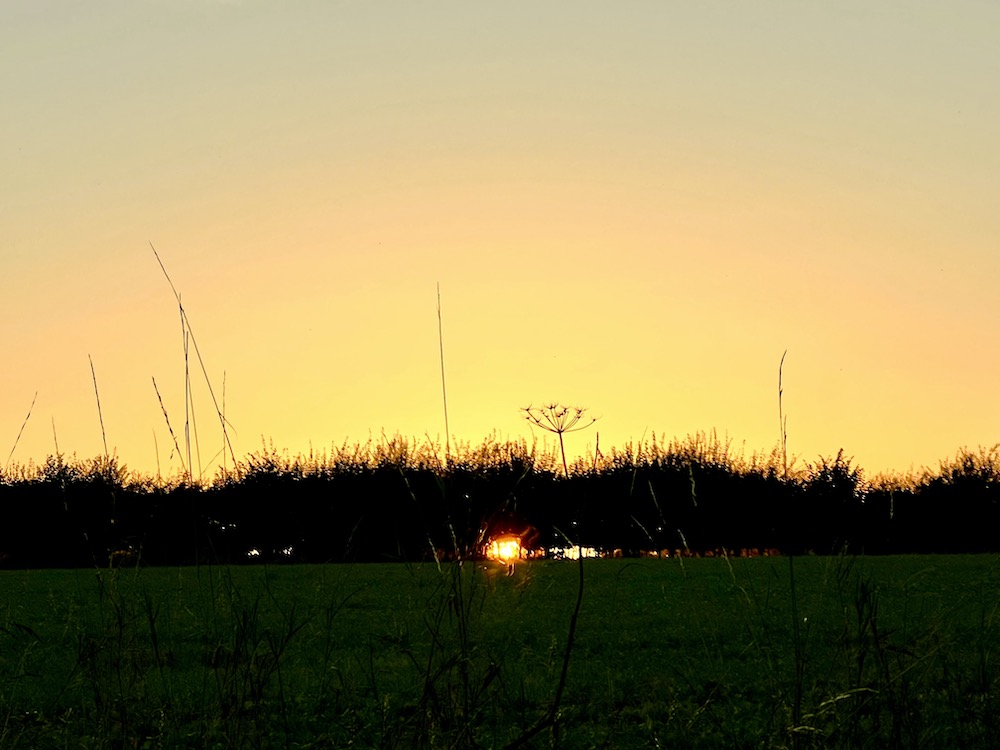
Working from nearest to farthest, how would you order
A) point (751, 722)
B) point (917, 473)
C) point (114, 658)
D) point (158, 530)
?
point (114, 658) → point (751, 722) → point (158, 530) → point (917, 473)

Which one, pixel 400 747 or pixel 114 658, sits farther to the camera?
pixel 114 658

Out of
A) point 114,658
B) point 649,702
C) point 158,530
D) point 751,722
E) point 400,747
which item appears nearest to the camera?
point 400,747

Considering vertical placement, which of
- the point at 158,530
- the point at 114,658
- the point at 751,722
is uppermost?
the point at 158,530

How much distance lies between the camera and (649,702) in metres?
6.32

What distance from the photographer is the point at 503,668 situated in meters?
5.54

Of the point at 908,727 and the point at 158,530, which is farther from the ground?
the point at 158,530

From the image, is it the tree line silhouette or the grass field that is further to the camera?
the tree line silhouette

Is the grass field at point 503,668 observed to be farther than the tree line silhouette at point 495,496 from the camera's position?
No

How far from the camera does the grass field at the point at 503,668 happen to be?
3496 mm

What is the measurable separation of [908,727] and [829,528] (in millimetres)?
21502

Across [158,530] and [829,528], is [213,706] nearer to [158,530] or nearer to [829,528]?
[158,530]

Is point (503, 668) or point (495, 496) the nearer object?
point (503, 668)

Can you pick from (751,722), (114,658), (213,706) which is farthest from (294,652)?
(114,658)

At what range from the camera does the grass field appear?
350 cm
